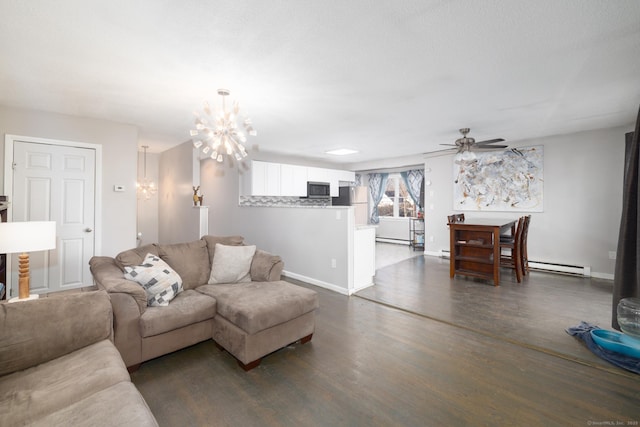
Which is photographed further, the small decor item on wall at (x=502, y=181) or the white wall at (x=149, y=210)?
the white wall at (x=149, y=210)

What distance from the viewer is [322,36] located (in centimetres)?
206

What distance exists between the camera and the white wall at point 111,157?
12.6 feet

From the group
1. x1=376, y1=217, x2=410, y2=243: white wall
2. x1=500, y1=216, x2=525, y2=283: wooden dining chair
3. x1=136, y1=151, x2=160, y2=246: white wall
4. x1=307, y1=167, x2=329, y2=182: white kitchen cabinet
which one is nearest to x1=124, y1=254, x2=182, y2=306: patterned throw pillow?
x1=500, y1=216, x2=525, y2=283: wooden dining chair

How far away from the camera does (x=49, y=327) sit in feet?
5.13

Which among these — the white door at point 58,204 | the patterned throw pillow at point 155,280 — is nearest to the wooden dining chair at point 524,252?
the patterned throw pillow at point 155,280

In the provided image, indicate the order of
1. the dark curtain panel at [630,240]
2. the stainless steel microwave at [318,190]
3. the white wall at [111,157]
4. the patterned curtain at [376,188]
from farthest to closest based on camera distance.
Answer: the patterned curtain at [376,188] → the stainless steel microwave at [318,190] → the white wall at [111,157] → the dark curtain panel at [630,240]

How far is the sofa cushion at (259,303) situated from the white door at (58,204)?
263 centimetres

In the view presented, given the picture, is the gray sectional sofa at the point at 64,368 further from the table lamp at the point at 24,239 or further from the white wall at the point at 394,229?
the white wall at the point at 394,229

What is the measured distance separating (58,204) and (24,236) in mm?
2404

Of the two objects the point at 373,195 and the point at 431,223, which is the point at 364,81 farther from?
the point at 373,195

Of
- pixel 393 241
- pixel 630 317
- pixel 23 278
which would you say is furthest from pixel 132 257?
pixel 393 241

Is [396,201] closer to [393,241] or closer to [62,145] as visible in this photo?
[393,241]

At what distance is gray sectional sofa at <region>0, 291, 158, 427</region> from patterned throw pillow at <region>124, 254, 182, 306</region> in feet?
1.60

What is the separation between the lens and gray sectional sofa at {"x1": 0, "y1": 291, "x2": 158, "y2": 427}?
1123 mm
